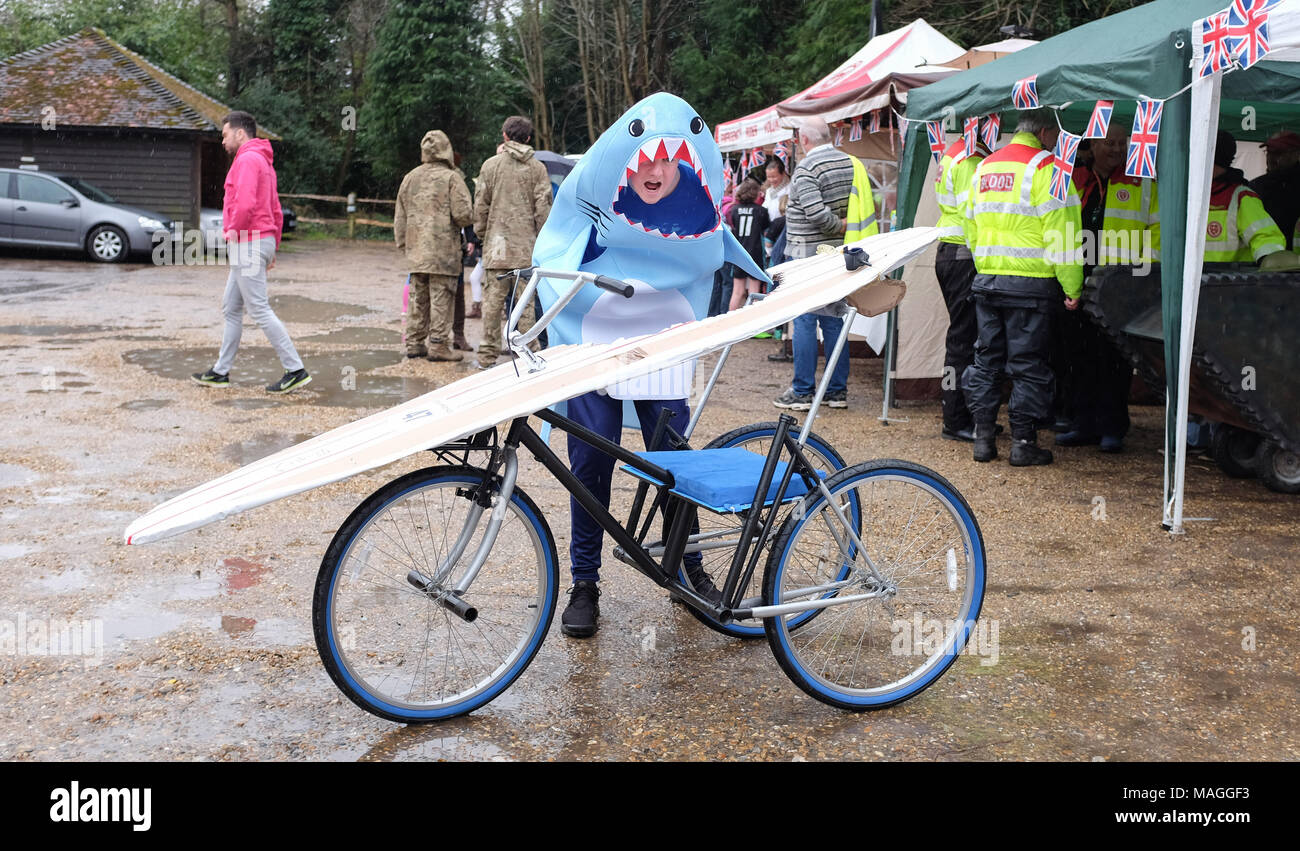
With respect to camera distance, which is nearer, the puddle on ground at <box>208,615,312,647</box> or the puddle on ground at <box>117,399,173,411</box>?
the puddle on ground at <box>208,615,312,647</box>

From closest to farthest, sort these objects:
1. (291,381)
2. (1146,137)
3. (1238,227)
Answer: (1146,137) < (1238,227) < (291,381)

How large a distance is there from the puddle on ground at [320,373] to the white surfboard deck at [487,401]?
5.33m

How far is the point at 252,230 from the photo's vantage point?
8977 millimetres

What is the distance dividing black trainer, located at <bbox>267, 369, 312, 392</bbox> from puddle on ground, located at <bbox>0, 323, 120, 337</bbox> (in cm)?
400

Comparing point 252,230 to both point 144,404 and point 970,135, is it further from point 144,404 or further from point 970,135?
point 970,135

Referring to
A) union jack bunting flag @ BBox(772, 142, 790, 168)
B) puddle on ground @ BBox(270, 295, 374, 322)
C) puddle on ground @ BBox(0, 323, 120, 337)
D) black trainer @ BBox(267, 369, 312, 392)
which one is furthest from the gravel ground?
union jack bunting flag @ BBox(772, 142, 790, 168)

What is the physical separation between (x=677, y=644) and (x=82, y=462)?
4097 mm

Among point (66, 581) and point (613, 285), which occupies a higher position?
point (613, 285)

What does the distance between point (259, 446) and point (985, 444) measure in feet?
14.5

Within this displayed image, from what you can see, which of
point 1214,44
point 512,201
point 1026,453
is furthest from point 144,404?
point 1214,44

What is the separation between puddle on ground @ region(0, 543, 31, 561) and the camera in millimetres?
5160

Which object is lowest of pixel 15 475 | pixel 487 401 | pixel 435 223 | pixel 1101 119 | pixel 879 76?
pixel 15 475

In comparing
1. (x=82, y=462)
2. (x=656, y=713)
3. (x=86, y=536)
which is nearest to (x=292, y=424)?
(x=82, y=462)

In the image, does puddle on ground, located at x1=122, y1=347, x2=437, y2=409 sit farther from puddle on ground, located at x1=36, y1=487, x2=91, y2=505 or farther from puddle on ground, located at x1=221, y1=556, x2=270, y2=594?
puddle on ground, located at x1=221, y1=556, x2=270, y2=594
